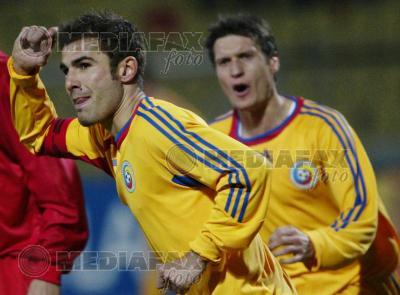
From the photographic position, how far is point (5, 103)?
3.43m

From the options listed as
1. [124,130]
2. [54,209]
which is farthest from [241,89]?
[124,130]

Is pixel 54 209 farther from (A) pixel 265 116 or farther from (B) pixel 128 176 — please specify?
(A) pixel 265 116

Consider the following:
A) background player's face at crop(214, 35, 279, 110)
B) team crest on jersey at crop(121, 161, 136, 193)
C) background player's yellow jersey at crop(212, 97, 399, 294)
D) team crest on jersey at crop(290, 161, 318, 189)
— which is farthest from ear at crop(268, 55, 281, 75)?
team crest on jersey at crop(121, 161, 136, 193)

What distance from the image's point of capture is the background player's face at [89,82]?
10.2 ft

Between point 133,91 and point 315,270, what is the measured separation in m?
1.37

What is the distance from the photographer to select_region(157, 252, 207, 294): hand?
113 inches

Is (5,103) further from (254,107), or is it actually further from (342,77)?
(342,77)

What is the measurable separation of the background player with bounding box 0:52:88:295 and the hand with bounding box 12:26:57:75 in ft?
0.98

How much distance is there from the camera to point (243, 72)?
4.49 metres

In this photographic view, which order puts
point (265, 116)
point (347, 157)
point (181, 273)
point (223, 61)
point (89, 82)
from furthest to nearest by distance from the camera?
point (223, 61) < point (265, 116) < point (347, 157) < point (89, 82) < point (181, 273)

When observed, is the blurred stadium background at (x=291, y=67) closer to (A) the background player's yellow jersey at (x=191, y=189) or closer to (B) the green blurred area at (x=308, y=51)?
(B) the green blurred area at (x=308, y=51)

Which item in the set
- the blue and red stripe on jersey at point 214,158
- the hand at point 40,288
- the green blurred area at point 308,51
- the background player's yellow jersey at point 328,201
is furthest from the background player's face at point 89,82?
the green blurred area at point 308,51

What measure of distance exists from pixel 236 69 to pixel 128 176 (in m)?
1.51

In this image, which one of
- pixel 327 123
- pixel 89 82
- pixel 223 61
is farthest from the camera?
pixel 223 61
